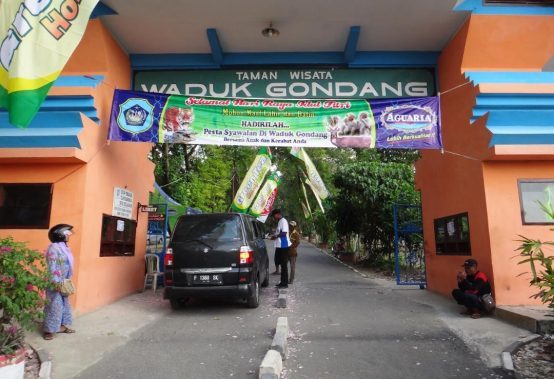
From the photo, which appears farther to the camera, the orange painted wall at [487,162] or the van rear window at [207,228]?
the van rear window at [207,228]

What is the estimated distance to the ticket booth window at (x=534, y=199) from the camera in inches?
277

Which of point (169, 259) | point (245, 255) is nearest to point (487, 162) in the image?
point (245, 255)

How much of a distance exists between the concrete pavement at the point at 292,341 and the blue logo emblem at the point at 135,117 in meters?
3.27

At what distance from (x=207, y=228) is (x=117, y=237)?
2.14 m

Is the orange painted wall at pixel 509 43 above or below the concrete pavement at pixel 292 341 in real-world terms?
above

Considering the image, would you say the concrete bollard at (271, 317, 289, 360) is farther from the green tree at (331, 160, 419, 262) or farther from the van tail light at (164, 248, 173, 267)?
the green tree at (331, 160, 419, 262)

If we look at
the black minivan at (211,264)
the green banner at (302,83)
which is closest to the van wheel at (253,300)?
the black minivan at (211,264)

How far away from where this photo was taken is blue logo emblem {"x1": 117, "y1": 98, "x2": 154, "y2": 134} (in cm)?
739

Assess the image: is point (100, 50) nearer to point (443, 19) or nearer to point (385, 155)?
point (443, 19)

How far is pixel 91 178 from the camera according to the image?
732 cm

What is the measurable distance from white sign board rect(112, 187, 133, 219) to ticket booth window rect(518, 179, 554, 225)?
24.5ft

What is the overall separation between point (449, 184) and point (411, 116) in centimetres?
209

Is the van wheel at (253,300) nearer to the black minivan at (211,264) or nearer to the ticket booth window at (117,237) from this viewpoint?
the black minivan at (211,264)

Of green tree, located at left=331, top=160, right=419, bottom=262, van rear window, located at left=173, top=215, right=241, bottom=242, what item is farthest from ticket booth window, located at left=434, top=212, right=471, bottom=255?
green tree, located at left=331, top=160, right=419, bottom=262
